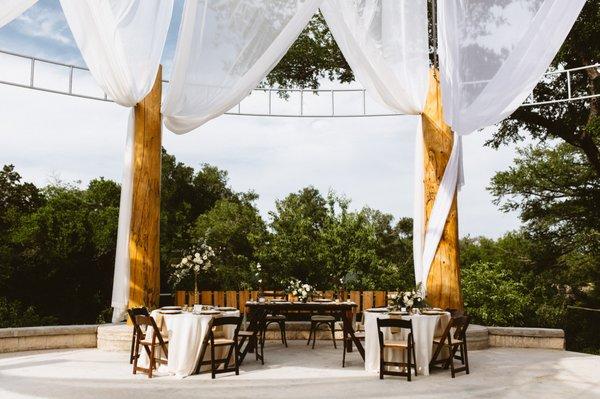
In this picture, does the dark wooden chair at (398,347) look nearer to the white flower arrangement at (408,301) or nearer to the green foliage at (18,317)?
the white flower arrangement at (408,301)

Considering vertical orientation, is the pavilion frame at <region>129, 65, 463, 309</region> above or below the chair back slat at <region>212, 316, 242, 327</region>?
above

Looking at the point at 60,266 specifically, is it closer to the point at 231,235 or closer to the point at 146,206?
the point at 146,206

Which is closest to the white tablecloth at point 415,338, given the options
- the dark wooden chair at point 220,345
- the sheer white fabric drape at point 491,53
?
the dark wooden chair at point 220,345

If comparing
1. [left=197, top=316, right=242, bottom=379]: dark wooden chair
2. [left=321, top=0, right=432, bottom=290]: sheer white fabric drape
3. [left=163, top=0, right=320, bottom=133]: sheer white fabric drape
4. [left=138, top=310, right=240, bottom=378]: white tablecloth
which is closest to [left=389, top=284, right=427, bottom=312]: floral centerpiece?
[left=197, top=316, right=242, bottom=379]: dark wooden chair

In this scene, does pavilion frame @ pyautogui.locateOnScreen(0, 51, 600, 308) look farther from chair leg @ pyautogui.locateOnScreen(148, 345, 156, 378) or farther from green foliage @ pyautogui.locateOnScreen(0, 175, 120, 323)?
green foliage @ pyautogui.locateOnScreen(0, 175, 120, 323)

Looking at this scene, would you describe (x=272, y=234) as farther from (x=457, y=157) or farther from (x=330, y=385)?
(x=330, y=385)

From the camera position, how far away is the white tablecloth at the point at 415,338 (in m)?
5.97

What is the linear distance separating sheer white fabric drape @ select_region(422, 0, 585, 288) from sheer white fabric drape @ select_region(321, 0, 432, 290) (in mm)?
888

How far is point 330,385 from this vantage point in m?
5.34

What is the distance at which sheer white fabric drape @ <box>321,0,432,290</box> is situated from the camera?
21.9 feet

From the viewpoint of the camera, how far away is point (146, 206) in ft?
25.3

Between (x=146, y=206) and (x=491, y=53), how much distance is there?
16.2ft

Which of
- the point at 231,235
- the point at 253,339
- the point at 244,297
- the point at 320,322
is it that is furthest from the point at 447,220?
the point at 231,235

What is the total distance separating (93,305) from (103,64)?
17.0 feet
